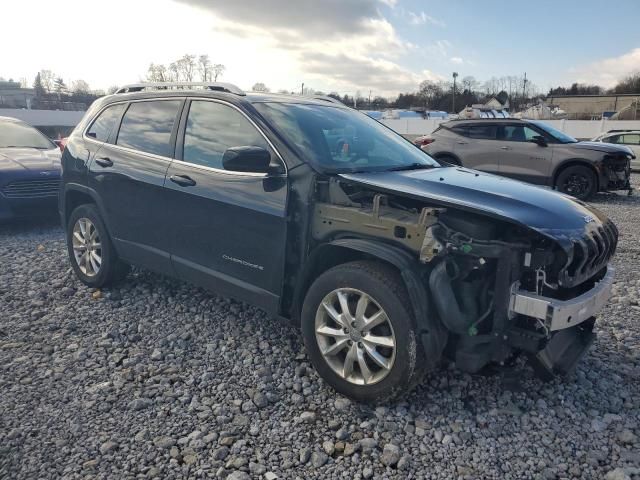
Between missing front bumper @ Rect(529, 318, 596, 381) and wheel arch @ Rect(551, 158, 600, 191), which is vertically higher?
wheel arch @ Rect(551, 158, 600, 191)

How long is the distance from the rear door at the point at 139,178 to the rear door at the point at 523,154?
8887 mm

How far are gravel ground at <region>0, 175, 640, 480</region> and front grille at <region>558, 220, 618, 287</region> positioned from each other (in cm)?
70

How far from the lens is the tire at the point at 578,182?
10688 mm

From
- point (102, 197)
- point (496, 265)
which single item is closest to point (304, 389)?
point (496, 265)

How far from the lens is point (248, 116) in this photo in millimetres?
3732

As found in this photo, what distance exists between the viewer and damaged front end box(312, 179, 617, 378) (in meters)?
2.77

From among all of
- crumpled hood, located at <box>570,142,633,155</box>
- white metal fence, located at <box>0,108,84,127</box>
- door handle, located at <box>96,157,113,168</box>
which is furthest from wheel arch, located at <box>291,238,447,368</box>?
white metal fence, located at <box>0,108,84,127</box>

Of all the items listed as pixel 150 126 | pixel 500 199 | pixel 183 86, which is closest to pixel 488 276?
pixel 500 199

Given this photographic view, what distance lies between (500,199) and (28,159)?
23.9 feet

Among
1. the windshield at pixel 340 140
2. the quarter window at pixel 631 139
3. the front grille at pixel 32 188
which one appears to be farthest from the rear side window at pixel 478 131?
the front grille at pixel 32 188

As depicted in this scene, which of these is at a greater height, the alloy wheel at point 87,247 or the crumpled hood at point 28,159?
the crumpled hood at point 28,159

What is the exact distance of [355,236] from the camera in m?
3.18

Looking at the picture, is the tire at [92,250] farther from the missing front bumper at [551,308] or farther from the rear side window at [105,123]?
the missing front bumper at [551,308]

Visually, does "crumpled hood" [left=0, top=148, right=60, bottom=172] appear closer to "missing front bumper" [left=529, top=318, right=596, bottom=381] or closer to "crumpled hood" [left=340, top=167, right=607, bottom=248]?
"crumpled hood" [left=340, top=167, right=607, bottom=248]
